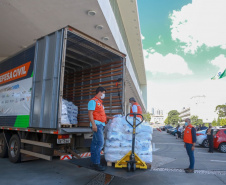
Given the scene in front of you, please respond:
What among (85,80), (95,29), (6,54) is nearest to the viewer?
(85,80)

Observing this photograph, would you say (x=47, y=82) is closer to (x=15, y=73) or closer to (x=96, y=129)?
(x=96, y=129)

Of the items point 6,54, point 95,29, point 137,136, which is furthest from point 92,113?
point 6,54

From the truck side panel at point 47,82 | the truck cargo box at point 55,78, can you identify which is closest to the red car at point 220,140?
the truck cargo box at point 55,78

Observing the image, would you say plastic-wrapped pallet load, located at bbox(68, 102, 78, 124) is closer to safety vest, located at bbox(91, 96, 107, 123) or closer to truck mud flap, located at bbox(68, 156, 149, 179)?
truck mud flap, located at bbox(68, 156, 149, 179)

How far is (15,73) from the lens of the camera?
262 inches

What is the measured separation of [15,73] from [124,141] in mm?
4376

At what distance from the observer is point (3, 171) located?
224 inches

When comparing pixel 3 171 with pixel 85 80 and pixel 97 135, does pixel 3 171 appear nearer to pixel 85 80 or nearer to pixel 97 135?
pixel 97 135

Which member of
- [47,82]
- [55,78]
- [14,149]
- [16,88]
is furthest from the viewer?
[14,149]

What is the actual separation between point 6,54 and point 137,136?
1410 centimetres

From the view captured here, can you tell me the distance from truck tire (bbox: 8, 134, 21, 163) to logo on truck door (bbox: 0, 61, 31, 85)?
190cm

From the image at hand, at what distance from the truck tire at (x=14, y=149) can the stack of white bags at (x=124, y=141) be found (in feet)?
10.3

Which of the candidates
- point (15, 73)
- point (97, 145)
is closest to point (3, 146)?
point (15, 73)

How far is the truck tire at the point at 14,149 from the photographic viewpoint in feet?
20.4
